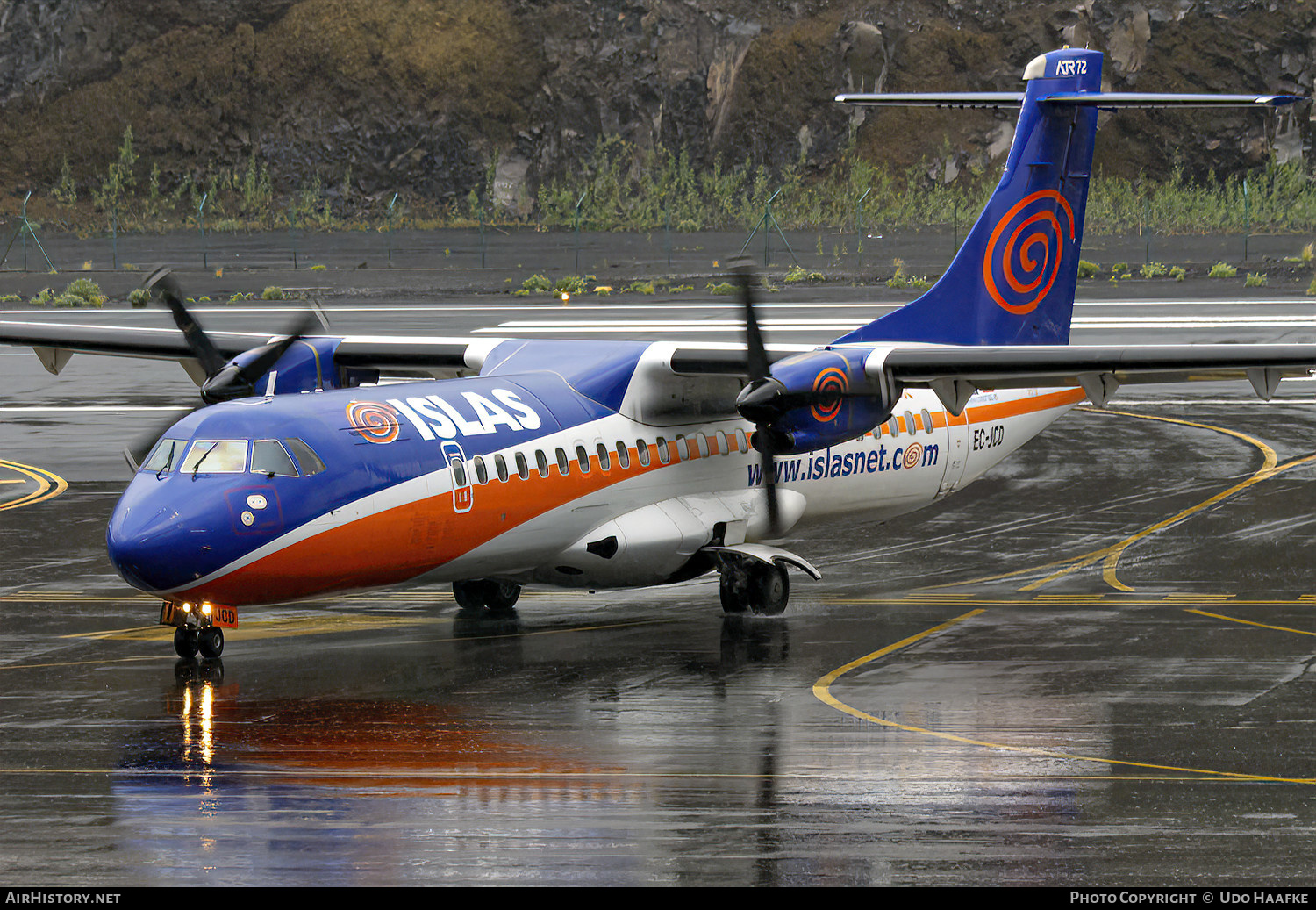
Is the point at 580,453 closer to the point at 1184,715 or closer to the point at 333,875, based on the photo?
the point at 1184,715

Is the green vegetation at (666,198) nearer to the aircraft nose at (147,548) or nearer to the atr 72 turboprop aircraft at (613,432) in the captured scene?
the atr 72 turboprop aircraft at (613,432)

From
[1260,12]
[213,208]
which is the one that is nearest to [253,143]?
[213,208]

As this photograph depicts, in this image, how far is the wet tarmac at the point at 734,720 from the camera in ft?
34.5

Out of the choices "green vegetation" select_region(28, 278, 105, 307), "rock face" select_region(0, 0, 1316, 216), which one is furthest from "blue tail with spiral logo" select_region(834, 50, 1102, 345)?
"rock face" select_region(0, 0, 1316, 216)

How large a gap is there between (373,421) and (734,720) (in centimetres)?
586

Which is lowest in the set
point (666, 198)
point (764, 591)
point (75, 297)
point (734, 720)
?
point (764, 591)

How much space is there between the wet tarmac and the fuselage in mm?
1112

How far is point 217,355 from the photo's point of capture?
21438 mm

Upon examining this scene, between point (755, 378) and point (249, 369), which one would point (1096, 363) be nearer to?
point (755, 378)

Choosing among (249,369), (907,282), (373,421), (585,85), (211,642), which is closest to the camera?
(211,642)

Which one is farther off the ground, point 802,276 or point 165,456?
point 802,276

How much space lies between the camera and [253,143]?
10406 centimetres

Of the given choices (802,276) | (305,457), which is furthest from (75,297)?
(305,457)

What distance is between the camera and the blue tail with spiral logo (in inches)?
911
